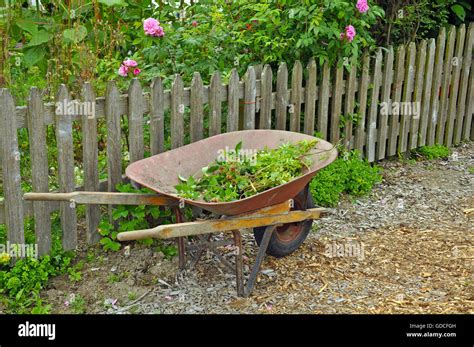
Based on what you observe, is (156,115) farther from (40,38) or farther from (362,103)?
(362,103)

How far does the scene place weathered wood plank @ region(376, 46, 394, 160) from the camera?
658 cm

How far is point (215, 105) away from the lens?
17.1ft

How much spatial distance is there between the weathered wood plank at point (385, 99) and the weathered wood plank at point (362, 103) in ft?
0.78

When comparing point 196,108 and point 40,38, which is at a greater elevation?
point 40,38

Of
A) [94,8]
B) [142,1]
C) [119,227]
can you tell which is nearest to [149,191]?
[119,227]

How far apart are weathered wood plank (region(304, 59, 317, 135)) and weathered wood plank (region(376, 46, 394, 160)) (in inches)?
39.6

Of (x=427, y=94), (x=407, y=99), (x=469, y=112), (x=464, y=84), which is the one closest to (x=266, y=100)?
(x=407, y=99)

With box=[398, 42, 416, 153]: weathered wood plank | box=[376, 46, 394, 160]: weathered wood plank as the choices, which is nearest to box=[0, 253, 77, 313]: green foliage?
box=[376, 46, 394, 160]: weathered wood plank

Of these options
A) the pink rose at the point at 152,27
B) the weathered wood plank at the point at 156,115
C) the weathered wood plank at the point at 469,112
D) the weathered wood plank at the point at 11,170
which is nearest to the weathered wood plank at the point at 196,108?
the weathered wood plank at the point at 156,115

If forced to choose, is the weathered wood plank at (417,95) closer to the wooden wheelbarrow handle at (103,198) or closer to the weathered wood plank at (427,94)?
the weathered wood plank at (427,94)

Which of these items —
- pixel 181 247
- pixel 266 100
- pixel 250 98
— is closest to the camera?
pixel 181 247

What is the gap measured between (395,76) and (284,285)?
3055 mm

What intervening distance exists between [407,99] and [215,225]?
3.61m

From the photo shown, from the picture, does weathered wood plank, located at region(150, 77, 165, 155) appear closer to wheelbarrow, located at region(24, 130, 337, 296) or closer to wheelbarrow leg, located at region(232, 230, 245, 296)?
wheelbarrow, located at region(24, 130, 337, 296)
